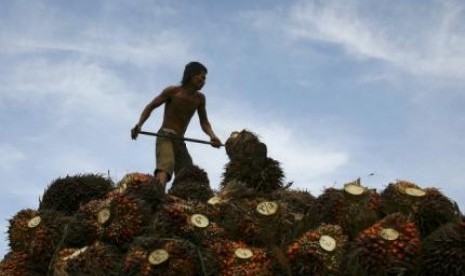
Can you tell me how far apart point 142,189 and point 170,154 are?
323 centimetres

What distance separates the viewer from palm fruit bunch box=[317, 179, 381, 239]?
5.11m

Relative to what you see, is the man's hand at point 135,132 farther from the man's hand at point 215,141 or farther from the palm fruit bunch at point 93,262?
the palm fruit bunch at point 93,262

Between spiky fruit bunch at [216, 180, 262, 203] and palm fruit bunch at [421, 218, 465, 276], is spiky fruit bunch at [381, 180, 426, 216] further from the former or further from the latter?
spiky fruit bunch at [216, 180, 262, 203]

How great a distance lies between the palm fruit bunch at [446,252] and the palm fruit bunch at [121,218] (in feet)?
7.18

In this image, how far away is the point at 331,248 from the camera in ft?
15.3

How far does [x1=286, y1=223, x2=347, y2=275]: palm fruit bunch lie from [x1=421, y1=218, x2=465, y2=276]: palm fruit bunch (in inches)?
21.7

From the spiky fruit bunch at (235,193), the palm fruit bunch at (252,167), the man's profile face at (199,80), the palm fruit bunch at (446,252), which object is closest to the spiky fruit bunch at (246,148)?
the palm fruit bunch at (252,167)

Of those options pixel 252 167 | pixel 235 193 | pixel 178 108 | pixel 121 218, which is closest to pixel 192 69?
pixel 178 108

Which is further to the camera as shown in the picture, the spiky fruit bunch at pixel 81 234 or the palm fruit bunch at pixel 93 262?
the spiky fruit bunch at pixel 81 234

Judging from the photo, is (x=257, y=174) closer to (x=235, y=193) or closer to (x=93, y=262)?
(x=235, y=193)

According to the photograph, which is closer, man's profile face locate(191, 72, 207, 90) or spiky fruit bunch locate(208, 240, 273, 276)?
spiky fruit bunch locate(208, 240, 273, 276)

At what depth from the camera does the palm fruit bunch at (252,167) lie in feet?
23.2

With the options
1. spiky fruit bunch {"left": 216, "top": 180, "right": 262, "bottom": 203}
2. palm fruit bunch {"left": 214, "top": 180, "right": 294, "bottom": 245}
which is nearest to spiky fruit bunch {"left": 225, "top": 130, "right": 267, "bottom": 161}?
spiky fruit bunch {"left": 216, "top": 180, "right": 262, "bottom": 203}

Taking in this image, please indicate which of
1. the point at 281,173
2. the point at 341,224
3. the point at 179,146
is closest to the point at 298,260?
the point at 341,224
